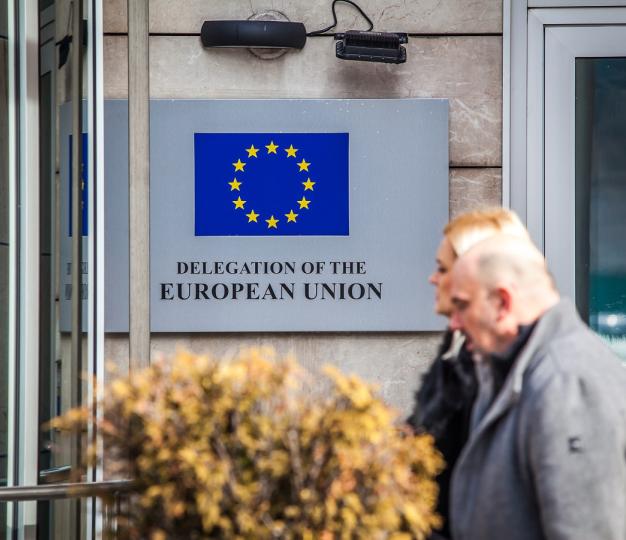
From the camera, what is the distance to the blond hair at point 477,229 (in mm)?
2725

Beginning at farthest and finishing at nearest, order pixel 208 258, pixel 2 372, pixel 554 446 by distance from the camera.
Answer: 1. pixel 208 258
2. pixel 2 372
3. pixel 554 446

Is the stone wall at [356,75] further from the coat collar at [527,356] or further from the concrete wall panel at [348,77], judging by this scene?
the coat collar at [527,356]

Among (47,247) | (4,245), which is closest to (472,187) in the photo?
(47,247)

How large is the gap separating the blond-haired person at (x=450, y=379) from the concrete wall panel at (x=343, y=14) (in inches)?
108

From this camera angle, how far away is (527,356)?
231cm

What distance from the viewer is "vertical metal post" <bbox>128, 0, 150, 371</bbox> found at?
14.5ft

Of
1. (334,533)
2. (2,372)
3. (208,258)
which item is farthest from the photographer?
(208,258)

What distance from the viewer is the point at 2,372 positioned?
4191mm

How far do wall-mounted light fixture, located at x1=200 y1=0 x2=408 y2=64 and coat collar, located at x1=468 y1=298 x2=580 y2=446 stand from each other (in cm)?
309

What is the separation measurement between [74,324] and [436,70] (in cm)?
233

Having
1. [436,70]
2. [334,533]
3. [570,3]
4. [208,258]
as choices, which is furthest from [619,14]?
[334,533]

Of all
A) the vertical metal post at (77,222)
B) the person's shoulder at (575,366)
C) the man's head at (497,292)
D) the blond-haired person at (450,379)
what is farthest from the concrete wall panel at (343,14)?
the person's shoulder at (575,366)

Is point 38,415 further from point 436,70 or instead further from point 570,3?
point 570,3

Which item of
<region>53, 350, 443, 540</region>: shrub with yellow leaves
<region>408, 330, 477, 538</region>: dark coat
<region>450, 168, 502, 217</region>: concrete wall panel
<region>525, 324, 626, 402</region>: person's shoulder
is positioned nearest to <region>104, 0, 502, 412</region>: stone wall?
<region>450, 168, 502, 217</region>: concrete wall panel
